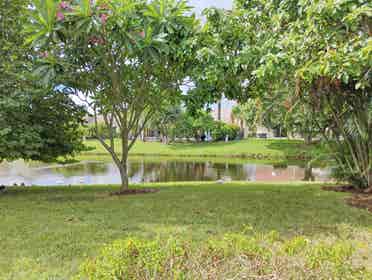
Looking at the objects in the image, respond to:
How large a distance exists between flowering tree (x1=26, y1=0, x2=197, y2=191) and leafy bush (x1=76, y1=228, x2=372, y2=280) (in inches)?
144

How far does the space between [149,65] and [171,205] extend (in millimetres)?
3241

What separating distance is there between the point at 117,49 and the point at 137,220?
3758 mm

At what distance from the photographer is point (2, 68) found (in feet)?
21.4

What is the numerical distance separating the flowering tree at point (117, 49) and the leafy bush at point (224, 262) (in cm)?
366

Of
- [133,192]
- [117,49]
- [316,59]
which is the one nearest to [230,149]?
[133,192]

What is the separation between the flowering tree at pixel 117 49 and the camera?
498 cm

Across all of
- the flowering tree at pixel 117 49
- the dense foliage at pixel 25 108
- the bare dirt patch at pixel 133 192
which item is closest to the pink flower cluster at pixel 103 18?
the flowering tree at pixel 117 49

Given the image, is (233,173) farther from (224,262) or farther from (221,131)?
(221,131)

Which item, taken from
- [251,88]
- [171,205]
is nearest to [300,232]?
[171,205]

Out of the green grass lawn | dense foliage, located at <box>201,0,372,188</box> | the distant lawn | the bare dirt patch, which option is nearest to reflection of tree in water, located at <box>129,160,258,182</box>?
the bare dirt patch

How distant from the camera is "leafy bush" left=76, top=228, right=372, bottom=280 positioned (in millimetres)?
1780

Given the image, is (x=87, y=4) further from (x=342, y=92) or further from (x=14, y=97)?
(x=342, y=92)

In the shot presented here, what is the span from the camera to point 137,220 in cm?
451

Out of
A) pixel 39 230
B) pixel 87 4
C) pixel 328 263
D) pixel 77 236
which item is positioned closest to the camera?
pixel 328 263
